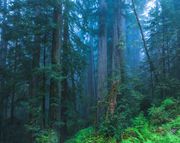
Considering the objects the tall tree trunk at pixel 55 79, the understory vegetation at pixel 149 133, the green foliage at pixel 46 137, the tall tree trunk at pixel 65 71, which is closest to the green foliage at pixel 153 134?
the understory vegetation at pixel 149 133

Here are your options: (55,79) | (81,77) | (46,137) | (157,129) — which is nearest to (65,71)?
(81,77)

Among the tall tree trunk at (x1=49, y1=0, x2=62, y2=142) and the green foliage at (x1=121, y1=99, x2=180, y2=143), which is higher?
the tall tree trunk at (x1=49, y1=0, x2=62, y2=142)

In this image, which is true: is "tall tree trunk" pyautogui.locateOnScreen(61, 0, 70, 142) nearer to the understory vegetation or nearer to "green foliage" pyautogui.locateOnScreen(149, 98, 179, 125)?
"green foliage" pyautogui.locateOnScreen(149, 98, 179, 125)

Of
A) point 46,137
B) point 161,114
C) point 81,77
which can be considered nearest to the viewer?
point 46,137

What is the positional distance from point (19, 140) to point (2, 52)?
6.95 meters

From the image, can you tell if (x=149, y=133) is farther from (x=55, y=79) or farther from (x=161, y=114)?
(x=55, y=79)

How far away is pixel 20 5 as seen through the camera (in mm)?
13555

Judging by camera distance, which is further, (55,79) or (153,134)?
(55,79)

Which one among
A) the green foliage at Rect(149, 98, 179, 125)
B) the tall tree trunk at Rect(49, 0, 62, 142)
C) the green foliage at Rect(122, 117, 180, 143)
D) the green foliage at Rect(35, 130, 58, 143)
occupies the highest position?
the tall tree trunk at Rect(49, 0, 62, 142)

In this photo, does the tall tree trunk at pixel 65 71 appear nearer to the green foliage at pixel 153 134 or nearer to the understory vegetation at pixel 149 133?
the understory vegetation at pixel 149 133

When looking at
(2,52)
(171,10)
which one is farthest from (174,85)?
(2,52)

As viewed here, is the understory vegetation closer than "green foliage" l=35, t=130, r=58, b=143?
Yes

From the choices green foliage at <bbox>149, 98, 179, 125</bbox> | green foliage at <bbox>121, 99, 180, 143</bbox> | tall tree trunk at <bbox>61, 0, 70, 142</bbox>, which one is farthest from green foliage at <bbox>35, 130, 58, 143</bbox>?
tall tree trunk at <bbox>61, 0, 70, 142</bbox>

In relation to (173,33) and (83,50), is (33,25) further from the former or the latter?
(173,33)
